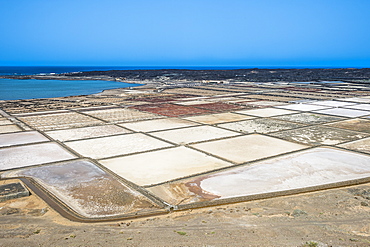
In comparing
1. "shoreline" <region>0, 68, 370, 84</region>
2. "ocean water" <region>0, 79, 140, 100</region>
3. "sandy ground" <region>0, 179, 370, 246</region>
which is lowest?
"sandy ground" <region>0, 179, 370, 246</region>

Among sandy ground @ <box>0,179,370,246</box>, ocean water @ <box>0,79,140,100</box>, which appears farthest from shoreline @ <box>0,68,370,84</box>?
sandy ground @ <box>0,179,370,246</box>

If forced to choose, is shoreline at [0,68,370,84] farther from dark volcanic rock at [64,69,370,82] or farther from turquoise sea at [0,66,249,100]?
A: turquoise sea at [0,66,249,100]

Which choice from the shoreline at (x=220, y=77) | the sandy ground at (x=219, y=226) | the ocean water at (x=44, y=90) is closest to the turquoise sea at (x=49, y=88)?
the ocean water at (x=44, y=90)

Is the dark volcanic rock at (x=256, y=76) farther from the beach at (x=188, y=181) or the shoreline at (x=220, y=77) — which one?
the beach at (x=188, y=181)

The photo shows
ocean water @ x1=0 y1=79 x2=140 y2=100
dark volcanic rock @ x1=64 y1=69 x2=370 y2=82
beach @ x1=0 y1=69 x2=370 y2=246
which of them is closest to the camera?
beach @ x1=0 y1=69 x2=370 y2=246

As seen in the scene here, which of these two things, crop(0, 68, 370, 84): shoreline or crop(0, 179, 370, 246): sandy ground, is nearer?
crop(0, 179, 370, 246): sandy ground

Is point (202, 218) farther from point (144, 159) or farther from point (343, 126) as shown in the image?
point (343, 126)

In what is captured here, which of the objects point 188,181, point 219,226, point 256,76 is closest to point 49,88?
point 188,181

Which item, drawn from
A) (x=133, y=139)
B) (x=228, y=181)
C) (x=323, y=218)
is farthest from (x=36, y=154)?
(x=323, y=218)

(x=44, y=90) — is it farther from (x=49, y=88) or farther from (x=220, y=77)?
(x=220, y=77)
